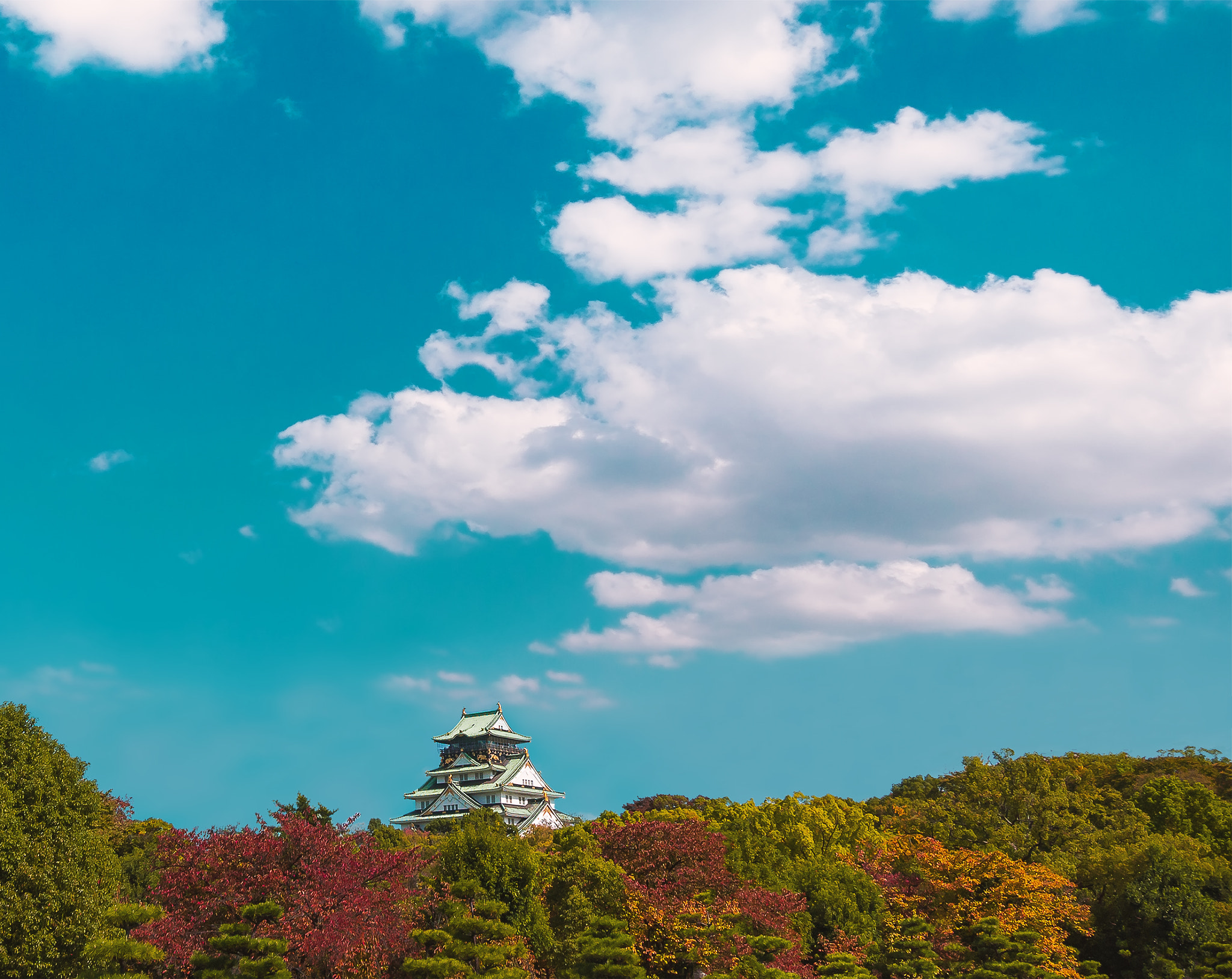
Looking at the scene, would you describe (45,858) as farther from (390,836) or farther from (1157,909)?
(1157,909)

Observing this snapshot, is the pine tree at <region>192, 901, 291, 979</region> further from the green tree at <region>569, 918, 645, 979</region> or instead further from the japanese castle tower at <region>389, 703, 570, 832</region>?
the japanese castle tower at <region>389, 703, 570, 832</region>

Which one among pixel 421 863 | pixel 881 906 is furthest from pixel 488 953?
pixel 881 906

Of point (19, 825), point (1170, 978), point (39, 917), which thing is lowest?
point (1170, 978)

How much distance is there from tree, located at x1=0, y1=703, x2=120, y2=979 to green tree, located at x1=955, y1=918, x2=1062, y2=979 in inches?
830

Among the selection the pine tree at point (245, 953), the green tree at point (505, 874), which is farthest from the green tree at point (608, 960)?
the pine tree at point (245, 953)

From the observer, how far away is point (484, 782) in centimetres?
7981

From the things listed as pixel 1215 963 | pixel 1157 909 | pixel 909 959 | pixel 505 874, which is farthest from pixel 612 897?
pixel 1215 963

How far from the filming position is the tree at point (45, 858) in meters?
20.3

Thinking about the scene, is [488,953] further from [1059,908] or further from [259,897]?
[1059,908]

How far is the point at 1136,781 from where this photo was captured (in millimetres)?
51469

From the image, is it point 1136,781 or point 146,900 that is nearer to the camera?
point 146,900

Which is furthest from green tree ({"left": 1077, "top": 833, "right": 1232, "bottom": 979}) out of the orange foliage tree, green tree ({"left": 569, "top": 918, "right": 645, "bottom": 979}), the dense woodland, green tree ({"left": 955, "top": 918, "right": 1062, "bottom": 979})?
green tree ({"left": 569, "top": 918, "right": 645, "bottom": 979})

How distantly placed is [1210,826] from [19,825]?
41.9 m

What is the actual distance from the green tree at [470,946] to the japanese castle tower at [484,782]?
51.9 meters
